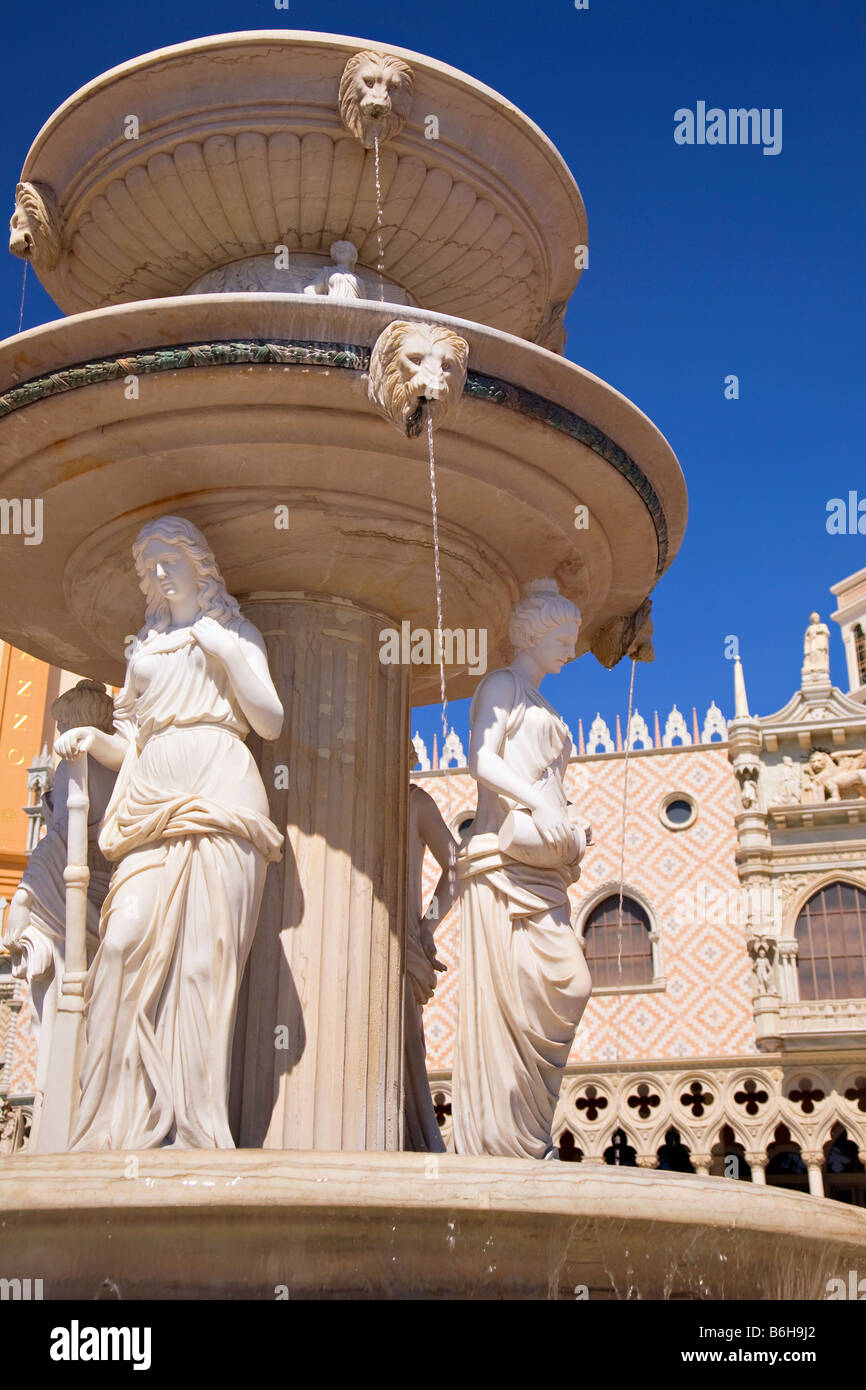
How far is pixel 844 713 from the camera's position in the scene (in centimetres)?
2559

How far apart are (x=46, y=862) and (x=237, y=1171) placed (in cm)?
249

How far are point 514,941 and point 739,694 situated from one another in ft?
73.9

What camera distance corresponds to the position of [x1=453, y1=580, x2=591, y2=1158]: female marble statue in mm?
4504

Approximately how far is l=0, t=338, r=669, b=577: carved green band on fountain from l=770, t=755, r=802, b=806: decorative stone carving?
21.5 m

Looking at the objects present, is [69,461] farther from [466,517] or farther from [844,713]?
[844,713]

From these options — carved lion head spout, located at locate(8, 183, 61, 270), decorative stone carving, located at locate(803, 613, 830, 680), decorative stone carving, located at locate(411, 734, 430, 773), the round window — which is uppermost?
decorative stone carving, located at locate(803, 613, 830, 680)

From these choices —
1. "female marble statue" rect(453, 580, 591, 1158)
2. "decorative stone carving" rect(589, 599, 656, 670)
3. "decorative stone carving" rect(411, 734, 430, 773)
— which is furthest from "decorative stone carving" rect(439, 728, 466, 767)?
"female marble statue" rect(453, 580, 591, 1158)

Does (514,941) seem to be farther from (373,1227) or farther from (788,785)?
(788,785)

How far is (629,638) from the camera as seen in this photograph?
603 cm

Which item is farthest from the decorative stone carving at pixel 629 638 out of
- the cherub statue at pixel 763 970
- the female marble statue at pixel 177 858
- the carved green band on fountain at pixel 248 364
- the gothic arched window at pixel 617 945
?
the gothic arched window at pixel 617 945

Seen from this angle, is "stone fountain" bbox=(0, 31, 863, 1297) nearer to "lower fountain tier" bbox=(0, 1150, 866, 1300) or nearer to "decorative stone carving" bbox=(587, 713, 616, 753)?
"lower fountain tier" bbox=(0, 1150, 866, 1300)

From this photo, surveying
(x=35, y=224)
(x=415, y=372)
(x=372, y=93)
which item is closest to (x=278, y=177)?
(x=372, y=93)

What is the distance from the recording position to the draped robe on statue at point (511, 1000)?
4484 mm
